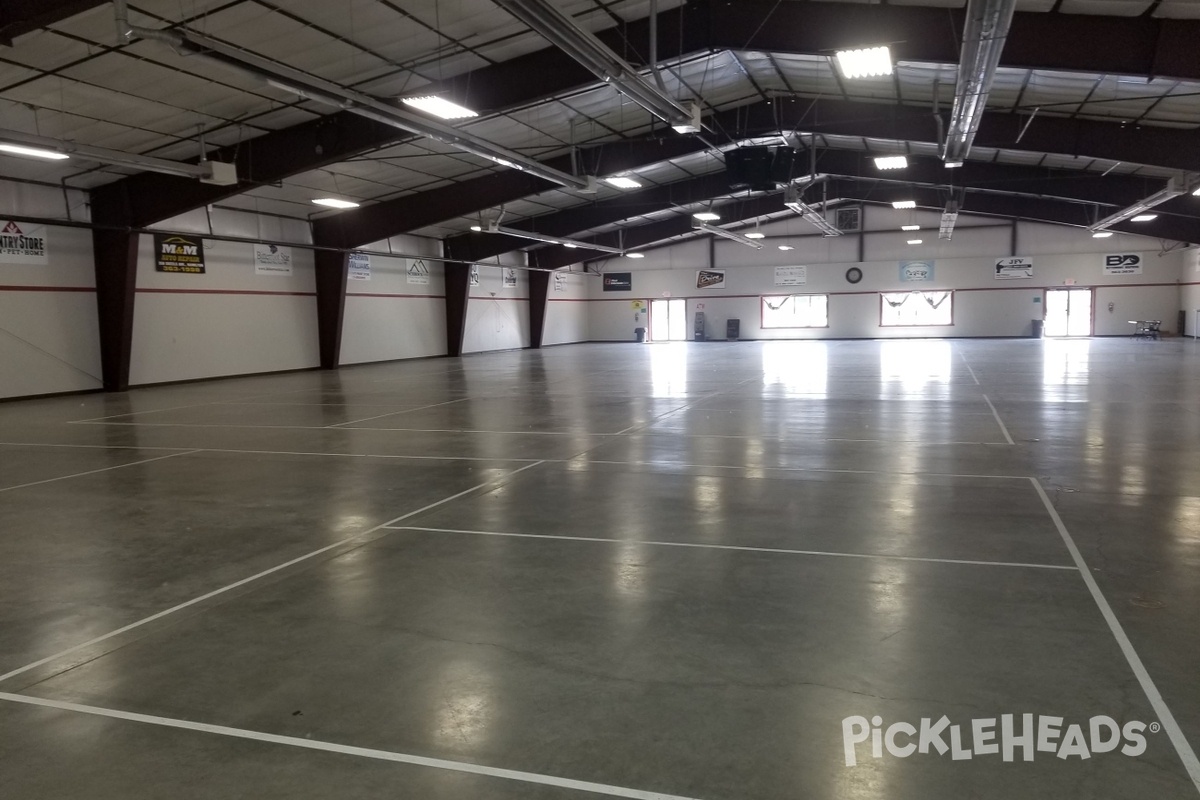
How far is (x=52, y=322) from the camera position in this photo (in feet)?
61.4

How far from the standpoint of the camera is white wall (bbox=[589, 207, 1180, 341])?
3659 cm

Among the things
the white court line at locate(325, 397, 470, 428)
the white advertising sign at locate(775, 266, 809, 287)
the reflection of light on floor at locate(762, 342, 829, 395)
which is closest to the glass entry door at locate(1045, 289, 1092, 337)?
the white advertising sign at locate(775, 266, 809, 287)

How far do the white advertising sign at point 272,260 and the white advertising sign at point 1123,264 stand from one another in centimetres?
3639

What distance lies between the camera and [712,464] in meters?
8.69

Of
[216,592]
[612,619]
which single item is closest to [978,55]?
[612,619]

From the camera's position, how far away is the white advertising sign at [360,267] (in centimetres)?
2812

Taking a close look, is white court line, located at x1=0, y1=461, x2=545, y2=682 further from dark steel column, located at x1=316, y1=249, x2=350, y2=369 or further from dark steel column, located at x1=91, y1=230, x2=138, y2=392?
dark steel column, located at x1=316, y1=249, x2=350, y2=369

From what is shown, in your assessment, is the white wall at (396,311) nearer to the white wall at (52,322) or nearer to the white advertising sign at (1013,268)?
the white wall at (52,322)

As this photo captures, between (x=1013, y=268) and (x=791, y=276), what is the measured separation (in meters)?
10.8

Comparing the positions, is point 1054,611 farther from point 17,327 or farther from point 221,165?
point 17,327

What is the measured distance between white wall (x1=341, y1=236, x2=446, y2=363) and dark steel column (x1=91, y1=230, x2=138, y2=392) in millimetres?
8762

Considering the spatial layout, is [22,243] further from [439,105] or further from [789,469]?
[789,469]

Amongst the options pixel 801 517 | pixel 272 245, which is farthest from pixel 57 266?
pixel 801 517

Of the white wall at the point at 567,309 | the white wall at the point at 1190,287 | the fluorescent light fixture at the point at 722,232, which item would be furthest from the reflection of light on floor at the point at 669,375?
the white wall at the point at 1190,287
